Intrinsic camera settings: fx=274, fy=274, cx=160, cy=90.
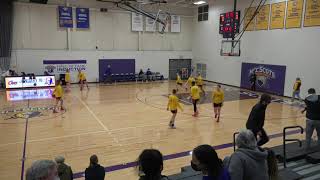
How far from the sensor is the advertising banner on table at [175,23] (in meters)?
26.8

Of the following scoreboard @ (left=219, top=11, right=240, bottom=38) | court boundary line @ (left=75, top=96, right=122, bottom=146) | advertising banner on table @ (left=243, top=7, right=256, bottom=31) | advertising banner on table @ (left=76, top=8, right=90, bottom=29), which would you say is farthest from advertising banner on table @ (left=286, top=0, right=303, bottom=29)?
advertising banner on table @ (left=76, top=8, right=90, bottom=29)

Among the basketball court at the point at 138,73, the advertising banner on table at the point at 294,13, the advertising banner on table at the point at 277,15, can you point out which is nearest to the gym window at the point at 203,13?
the basketball court at the point at 138,73

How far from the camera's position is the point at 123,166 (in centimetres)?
714

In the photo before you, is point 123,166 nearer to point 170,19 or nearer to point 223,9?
Result: point 223,9

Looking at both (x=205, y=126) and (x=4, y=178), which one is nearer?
(x=4, y=178)

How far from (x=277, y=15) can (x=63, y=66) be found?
16.9 meters

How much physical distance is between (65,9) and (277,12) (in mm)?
16200

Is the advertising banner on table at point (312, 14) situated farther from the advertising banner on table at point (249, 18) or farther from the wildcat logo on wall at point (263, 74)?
the advertising banner on table at point (249, 18)

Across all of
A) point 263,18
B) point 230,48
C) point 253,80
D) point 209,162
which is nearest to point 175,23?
point 230,48

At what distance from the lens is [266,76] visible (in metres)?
19.7

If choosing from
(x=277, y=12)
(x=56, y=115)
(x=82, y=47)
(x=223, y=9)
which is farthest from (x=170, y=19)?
(x=56, y=115)

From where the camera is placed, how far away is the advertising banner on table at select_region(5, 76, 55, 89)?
794 inches

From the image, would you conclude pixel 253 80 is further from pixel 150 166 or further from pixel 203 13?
pixel 150 166

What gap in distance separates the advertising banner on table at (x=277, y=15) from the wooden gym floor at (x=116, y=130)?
16.8ft
